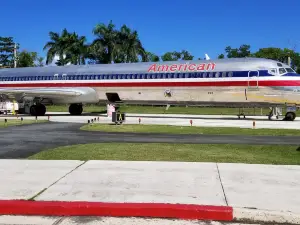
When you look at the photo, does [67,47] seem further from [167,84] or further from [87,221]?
[87,221]

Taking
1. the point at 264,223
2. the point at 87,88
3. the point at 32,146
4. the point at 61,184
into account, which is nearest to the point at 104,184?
the point at 61,184

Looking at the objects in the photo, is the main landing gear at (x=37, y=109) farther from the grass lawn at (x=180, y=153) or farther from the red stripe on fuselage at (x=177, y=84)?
the grass lawn at (x=180, y=153)

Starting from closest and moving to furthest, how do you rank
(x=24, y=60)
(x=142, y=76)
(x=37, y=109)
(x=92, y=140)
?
(x=92, y=140) < (x=142, y=76) < (x=37, y=109) < (x=24, y=60)

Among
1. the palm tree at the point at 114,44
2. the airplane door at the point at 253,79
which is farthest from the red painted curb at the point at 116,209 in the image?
the palm tree at the point at 114,44

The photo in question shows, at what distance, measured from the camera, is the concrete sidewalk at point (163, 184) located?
603cm

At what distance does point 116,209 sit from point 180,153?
506cm

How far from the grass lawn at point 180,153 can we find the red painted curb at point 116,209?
396 centimetres

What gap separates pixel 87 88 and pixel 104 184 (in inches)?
917

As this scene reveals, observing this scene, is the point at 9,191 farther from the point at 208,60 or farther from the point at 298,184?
the point at 208,60

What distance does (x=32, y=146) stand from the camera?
12.1 meters

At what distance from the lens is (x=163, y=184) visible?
7.25 meters

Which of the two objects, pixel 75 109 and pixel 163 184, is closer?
pixel 163 184

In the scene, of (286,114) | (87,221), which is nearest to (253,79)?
(286,114)

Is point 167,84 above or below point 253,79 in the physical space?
below
